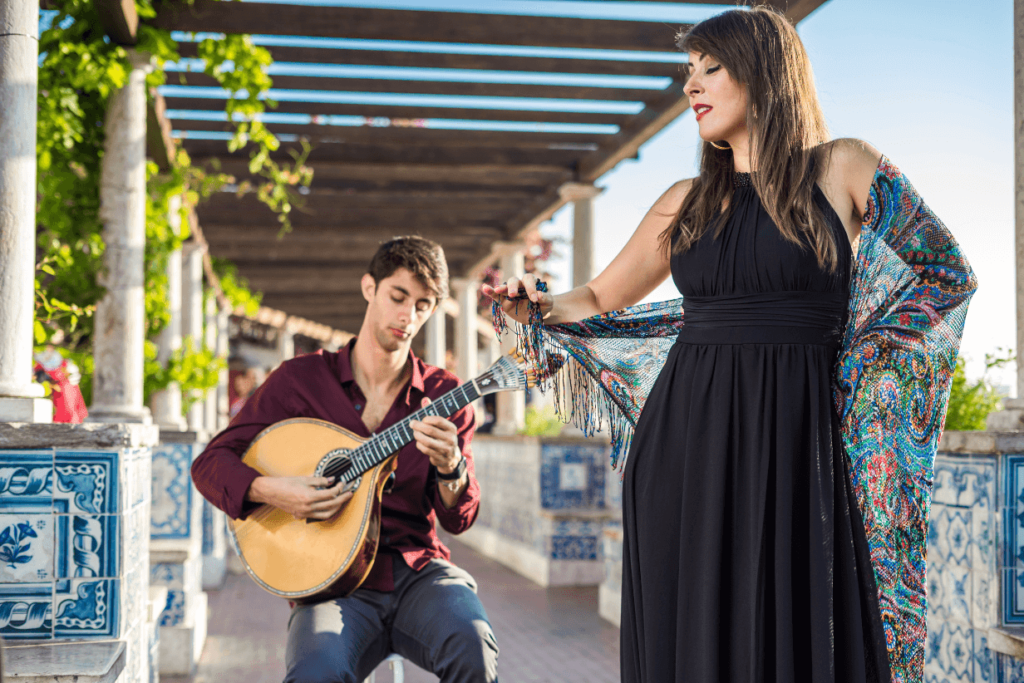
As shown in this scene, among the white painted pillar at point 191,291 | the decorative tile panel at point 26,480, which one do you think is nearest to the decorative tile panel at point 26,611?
the decorative tile panel at point 26,480

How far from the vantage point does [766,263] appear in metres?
1.60

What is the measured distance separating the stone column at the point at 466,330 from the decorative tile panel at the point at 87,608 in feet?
27.2

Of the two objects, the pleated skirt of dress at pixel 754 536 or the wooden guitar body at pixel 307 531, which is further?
the wooden guitar body at pixel 307 531

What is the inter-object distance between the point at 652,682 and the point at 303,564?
1016mm

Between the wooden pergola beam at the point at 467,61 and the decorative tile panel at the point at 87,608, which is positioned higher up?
the wooden pergola beam at the point at 467,61

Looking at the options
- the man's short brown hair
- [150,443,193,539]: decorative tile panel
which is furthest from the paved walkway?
the man's short brown hair

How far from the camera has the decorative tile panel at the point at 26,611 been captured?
2.17 m

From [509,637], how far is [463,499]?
9.18 ft

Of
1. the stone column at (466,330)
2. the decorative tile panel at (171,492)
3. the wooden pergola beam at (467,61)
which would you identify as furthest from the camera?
the stone column at (466,330)

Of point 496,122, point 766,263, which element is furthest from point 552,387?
point 496,122

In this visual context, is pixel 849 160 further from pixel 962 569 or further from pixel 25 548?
pixel 25 548

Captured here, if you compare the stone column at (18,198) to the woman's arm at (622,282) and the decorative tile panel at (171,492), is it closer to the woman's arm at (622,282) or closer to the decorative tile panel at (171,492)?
the woman's arm at (622,282)

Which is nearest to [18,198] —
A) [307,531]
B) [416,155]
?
[307,531]

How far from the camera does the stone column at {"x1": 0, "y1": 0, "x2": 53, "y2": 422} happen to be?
2.37 metres
